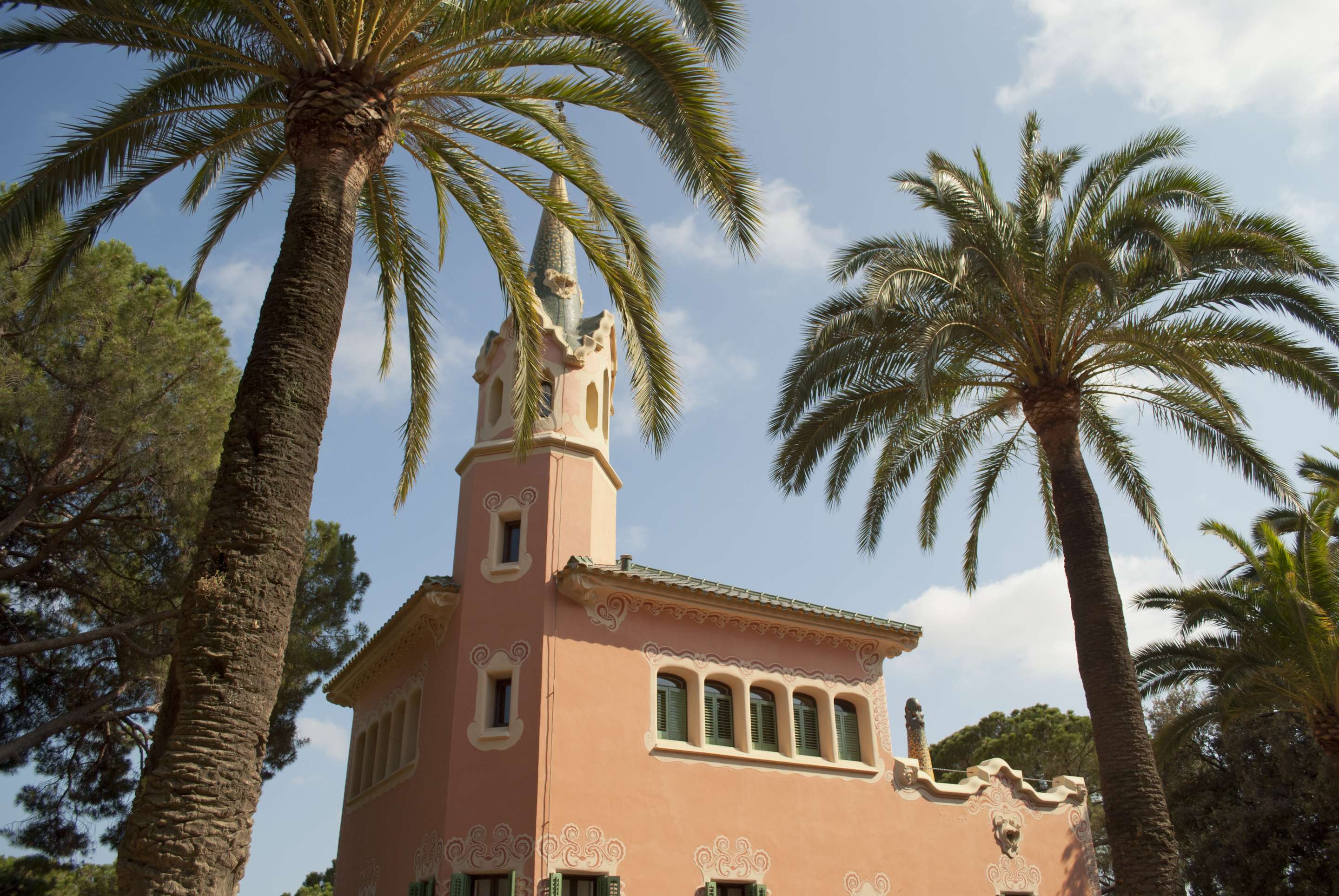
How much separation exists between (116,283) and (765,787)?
14.9m

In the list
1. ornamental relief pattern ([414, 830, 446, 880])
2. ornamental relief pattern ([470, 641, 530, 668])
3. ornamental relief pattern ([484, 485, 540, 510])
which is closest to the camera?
ornamental relief pattern ([414, 830, 446, 880])

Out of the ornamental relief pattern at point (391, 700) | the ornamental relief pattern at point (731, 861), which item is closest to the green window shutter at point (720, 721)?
the ornamental relief pattern at point (731, 861)

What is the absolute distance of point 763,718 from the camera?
17391mm

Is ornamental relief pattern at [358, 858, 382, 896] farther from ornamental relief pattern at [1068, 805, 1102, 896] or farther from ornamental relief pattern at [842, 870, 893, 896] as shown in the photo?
ornamental relief pattern at [1068, 805, 1102, 896]

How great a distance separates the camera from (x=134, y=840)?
588 cm

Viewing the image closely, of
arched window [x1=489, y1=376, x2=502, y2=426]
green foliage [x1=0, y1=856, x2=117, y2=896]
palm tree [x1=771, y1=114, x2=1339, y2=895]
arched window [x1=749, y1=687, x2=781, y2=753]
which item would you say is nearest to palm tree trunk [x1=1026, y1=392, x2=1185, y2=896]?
palm tree [x1=771, y1=114, x2=1339, y2=895]

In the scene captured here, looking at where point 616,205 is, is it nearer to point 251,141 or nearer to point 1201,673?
point 251,141

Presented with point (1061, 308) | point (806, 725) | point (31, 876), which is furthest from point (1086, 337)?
point (31, 876)

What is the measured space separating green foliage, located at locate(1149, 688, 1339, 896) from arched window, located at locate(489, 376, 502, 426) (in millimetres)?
15831

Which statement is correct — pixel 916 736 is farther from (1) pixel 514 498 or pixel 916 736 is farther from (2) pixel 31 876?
(2) pixel 31 876

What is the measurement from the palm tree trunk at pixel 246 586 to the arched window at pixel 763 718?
37.5 ft

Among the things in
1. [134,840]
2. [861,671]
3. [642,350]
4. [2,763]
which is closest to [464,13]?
[642,350]

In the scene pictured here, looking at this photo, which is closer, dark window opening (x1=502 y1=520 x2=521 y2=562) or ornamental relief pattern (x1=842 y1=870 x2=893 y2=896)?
ornamental relief pattern (x1=842 y1=870 x2=893 y2=896)

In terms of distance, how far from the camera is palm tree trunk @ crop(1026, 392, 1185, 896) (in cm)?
1170
